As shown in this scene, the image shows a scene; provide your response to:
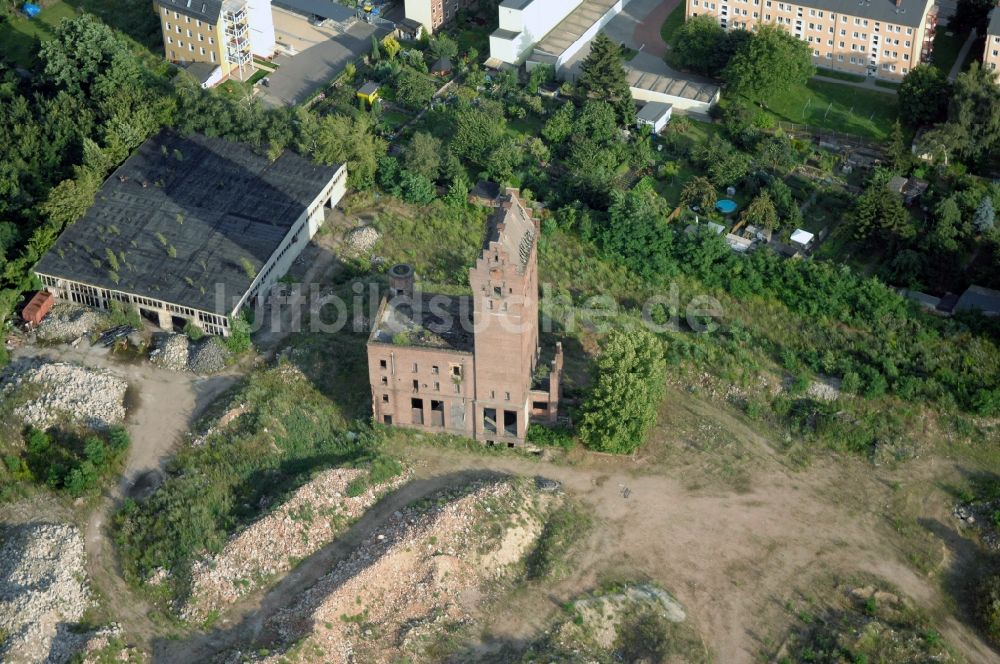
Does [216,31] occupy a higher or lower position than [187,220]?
higher

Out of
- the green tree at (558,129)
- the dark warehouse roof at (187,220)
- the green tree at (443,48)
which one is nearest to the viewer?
the dark warehouse roof at (187,220)

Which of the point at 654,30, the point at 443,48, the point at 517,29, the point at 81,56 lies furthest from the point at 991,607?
the point at 81,56

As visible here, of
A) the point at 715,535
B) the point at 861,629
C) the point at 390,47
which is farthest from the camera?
the point at 390,47

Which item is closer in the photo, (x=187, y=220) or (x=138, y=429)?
(x=138, y=429)

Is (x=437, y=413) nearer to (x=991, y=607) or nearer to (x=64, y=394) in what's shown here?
(x=64, y=394)

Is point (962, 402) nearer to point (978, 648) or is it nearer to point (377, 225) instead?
point (978, 648)

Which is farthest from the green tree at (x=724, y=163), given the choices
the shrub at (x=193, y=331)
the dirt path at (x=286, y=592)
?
the shrub at (x=193, y=331)

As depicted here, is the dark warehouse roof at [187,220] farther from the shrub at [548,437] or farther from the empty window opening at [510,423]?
the shrub at [548,437]
